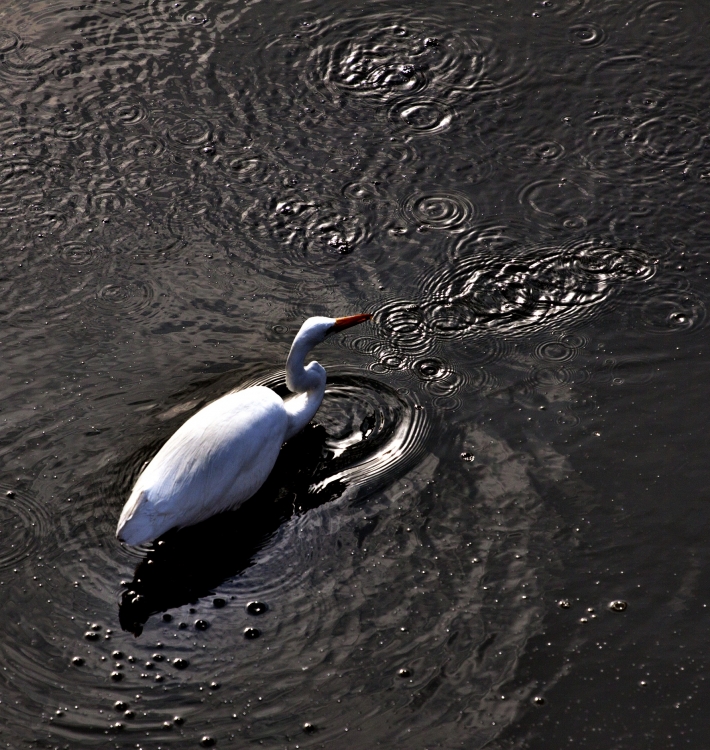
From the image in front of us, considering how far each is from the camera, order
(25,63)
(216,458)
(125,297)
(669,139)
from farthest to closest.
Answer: (25,63), (669,139), (125,297), (216,458)

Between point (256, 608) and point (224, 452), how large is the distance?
2.08 ft

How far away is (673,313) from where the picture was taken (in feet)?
14.6

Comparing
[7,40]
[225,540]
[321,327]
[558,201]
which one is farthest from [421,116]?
[225,540]

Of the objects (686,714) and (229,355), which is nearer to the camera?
(686,714)

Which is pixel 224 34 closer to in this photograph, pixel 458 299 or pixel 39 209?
pixel 39 209

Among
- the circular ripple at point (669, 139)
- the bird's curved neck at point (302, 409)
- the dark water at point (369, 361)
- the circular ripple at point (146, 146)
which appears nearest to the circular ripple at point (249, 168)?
the dark water at point (369, 361)

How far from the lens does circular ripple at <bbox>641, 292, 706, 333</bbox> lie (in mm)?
4398

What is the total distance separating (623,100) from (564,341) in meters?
2.03

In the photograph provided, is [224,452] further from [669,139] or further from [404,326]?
[669,139]

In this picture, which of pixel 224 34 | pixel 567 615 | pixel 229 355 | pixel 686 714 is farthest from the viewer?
pixel 224 34

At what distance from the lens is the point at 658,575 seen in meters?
3.54

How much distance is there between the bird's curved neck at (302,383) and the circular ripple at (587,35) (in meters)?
3.21

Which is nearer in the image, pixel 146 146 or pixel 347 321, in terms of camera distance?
pixel 347 321

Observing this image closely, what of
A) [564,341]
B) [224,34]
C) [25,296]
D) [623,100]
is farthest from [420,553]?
[224,34]
